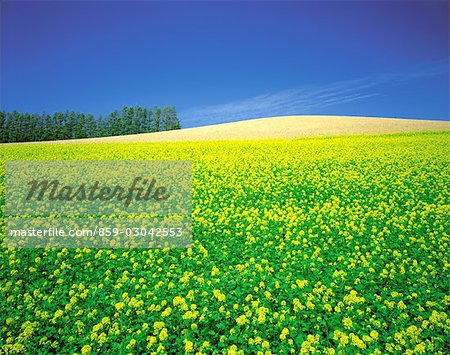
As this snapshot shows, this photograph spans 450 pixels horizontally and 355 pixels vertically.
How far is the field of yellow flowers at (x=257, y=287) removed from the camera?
18.1 ft

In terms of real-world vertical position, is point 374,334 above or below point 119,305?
below

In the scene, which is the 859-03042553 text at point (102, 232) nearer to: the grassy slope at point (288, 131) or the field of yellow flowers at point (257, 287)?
the field of yellow flowers at point (257, 287)

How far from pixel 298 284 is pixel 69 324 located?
4.62m

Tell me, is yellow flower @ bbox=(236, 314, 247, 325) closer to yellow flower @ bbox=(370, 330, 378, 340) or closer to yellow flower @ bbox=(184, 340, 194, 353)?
yellow flower @ bbox=(184, 340, 194, 353)

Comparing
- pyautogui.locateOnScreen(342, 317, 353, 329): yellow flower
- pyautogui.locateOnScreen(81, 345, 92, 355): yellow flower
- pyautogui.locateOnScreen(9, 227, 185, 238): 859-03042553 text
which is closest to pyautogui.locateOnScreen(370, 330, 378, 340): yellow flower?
pyautogui.locateOnScreen(342, 317, 353, 329): yellow flower

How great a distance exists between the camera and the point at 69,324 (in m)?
5.96

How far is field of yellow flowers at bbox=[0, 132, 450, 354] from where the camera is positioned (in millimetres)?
5523

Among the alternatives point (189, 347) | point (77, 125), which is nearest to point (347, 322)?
point (189, 347)

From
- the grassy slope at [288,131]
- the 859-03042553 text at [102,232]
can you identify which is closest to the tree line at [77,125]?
the grassy slope at [288,131]

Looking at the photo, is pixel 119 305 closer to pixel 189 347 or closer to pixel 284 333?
pixel 189 347

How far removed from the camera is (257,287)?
6949 millimetres

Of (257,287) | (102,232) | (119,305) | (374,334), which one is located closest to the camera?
(374,334)

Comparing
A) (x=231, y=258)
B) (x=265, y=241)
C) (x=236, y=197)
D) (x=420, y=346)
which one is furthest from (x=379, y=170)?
(x=420, y=346)

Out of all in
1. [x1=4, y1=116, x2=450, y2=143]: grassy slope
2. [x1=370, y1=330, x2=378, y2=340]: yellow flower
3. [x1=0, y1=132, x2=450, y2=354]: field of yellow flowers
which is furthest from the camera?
[x1=4, y1=116, x2=450, y2=143]: grassy slope
